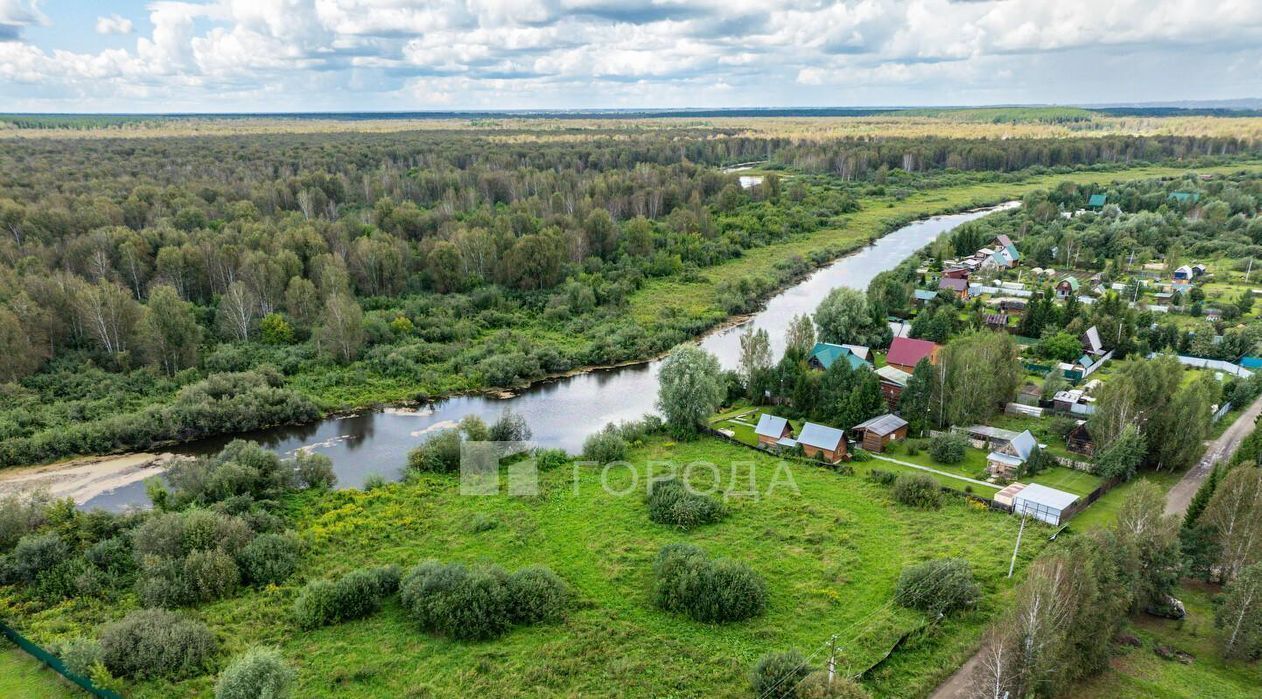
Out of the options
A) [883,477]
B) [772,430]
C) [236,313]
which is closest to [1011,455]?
[883,477]

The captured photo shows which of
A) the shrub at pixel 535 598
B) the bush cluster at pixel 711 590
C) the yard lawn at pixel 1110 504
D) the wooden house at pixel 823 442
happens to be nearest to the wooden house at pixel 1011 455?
the yard lawn at pixel 1110 504

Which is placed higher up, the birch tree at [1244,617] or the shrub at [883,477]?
the birch tree at [1244,617]

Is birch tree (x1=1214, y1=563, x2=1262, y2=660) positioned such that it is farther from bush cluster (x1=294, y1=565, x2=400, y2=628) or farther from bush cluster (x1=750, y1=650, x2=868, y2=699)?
bush cluster (x1=294, y1=565, x2=400, y2=628)

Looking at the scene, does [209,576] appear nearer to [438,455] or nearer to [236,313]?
[438,455]

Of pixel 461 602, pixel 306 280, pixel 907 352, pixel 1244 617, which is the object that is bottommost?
Answer: pixel 461 602

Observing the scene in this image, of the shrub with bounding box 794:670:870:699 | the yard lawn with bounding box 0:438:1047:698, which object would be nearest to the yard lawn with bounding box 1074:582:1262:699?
the yard lawn with bounding box 0:438:1047:698

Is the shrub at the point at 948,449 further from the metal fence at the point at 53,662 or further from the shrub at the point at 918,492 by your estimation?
the metal fence at the point at 53,662

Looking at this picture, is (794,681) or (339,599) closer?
(794,681)
